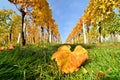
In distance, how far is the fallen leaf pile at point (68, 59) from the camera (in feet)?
12.3

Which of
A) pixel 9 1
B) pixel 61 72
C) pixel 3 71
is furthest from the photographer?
pixel 9 1

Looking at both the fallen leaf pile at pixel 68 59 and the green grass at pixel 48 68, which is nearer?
the green grass at pixel 48 68

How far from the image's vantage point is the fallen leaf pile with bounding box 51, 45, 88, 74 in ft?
12.3

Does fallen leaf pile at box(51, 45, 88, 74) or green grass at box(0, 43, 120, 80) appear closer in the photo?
green grass at box(0, 43, 120, 80)

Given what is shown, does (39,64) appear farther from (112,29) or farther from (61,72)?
(112,29)

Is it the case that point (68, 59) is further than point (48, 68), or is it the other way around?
point (48, 68)

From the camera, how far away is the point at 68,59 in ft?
12.6

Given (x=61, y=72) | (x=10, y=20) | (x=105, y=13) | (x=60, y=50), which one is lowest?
(x=61, y=72)

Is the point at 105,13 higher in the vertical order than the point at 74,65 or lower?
higher

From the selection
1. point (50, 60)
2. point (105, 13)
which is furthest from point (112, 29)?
point (50, 60)

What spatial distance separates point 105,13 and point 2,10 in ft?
101

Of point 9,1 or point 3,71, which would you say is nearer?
point 3,71

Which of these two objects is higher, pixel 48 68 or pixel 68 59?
pixel 68 59

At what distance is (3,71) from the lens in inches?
120
